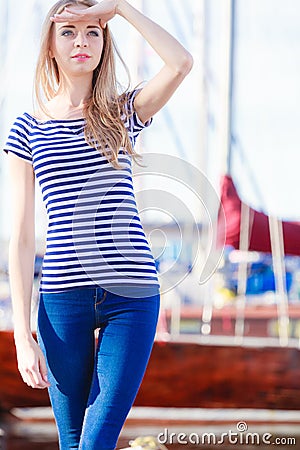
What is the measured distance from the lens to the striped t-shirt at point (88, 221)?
79.2 inches

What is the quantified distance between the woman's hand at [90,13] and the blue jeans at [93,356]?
0.62 metres

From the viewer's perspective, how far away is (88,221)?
2.04 metres

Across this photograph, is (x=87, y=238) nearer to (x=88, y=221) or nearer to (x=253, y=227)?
(x=88, y=221)

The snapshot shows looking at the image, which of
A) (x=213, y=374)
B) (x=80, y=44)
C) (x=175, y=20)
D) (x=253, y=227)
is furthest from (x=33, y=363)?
(x=175, y=20)

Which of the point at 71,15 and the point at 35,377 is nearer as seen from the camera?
the point at 35,377

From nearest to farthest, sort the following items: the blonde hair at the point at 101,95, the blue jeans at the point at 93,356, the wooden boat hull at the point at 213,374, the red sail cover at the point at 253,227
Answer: the blue jeans at the point at 93,356 < the blonde hair at the point at 101,95 < the wooden boat hull at the point at 213,374 < the red sail cover at the point at 253,227

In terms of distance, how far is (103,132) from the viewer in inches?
81.6

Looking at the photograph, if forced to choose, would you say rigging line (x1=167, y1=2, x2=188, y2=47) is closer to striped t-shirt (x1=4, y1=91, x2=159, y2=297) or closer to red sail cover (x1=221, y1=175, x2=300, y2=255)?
red sail cover (x1=221, y1=175, x2=300, y2=255)

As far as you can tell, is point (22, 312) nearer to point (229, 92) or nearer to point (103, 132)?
point (103, 132)

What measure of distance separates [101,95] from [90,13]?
19cm

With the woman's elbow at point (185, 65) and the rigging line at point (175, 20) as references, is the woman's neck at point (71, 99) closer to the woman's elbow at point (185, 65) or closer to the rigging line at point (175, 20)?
the woman's elbow at point (185, 65)

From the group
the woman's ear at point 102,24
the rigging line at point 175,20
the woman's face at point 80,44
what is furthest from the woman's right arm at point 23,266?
the rigging line at point 175,20

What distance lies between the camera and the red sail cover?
607 centimetres

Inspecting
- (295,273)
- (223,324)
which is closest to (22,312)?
(223,324)
